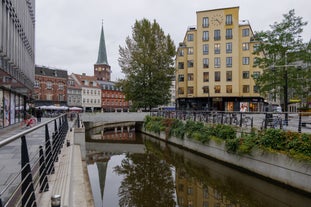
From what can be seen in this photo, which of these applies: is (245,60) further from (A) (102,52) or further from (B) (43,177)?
(A) (102,52)

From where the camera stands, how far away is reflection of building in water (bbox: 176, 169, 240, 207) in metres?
10.9

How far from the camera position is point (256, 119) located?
17266 millimetres

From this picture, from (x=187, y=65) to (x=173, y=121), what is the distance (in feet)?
81.0

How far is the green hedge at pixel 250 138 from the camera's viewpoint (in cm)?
1176

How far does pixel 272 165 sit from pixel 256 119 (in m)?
4.64

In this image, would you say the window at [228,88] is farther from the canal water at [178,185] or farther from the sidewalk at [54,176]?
the sidewalk at [54,176]

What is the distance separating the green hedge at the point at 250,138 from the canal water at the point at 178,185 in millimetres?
1582

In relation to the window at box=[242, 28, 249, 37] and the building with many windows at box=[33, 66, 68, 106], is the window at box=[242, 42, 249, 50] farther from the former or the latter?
the building with many windows at box=[33, 66, 68, 106]

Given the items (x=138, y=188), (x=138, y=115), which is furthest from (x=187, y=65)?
(x=138, y=188)

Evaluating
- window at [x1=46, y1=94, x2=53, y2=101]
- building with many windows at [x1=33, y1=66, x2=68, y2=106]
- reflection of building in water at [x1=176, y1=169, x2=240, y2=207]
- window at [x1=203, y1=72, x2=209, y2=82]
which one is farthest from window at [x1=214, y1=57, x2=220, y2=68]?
window at [x1=46, y1=94, x2=53, y2=101]

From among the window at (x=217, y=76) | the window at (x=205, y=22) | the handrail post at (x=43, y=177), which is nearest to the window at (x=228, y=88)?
the window at (x=217, y=76)

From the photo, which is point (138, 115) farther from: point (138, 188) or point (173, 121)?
point (138, 188)

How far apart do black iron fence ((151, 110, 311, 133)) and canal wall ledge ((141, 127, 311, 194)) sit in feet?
5.84

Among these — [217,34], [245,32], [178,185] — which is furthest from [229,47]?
[178,185]
